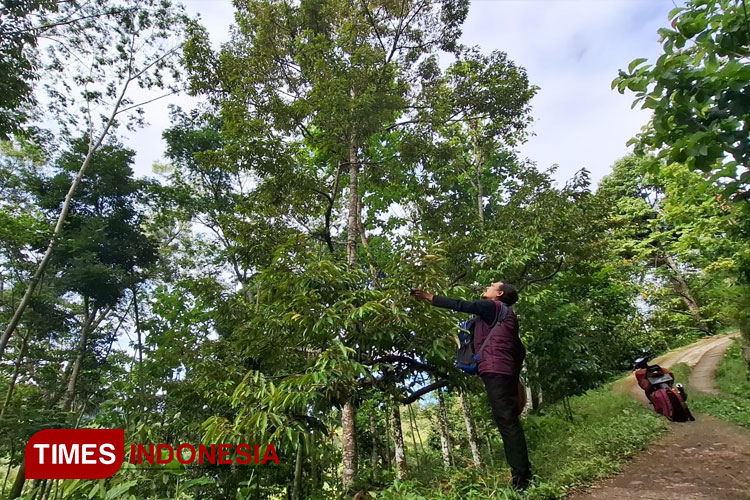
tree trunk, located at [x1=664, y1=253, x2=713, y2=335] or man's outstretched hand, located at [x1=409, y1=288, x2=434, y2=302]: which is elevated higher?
tree trunk, located at [x1=664, y1=253, x2=713, y2=335]

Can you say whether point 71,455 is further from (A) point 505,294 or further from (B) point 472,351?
(A) point 505,294

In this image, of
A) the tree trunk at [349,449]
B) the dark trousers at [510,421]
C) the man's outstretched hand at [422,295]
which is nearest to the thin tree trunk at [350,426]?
the tree trunk at [349,449]

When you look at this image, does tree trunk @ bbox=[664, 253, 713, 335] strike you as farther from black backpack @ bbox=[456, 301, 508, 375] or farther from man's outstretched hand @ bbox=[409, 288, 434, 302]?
man's outstretched hand @ bbox=[409, 288, 434, 302]

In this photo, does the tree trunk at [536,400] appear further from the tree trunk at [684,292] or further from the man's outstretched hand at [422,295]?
the tree trunk at [684,292]

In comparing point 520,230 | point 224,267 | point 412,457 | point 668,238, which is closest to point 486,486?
point 520,230

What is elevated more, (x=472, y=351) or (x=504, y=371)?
(x=472, y=351)

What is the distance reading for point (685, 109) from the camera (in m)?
2.04

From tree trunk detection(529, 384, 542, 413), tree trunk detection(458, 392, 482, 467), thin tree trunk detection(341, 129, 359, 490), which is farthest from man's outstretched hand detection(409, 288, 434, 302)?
tree trunk detection(529, 384, 542, 413)

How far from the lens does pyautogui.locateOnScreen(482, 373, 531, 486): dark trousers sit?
295cm

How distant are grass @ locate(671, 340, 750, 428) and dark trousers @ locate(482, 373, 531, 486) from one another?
16.5 feet

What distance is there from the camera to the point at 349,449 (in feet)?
15.8

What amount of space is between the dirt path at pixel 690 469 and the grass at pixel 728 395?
1.18 ft

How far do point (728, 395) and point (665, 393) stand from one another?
10.7 ft

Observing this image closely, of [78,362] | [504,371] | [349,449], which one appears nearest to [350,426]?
[349,449]
